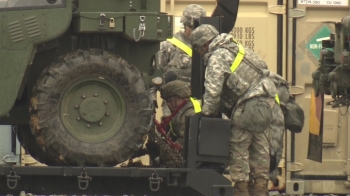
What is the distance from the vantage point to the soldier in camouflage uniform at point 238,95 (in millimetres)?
8648

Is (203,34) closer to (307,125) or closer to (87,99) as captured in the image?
(87,99)

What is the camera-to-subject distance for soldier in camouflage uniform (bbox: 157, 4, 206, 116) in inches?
399

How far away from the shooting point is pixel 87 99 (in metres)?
8.29

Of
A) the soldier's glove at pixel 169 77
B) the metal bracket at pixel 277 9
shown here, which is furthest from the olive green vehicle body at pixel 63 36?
the metal bracket at pixel 277 9

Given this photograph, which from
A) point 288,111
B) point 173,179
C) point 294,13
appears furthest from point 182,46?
point 173,179

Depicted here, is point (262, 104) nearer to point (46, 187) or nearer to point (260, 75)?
point (260, 75)

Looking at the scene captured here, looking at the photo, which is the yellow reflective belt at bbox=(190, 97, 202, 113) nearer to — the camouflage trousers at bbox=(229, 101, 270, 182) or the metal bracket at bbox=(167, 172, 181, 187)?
the camouflage trousers at bbox=(229, 101, 270, 182)

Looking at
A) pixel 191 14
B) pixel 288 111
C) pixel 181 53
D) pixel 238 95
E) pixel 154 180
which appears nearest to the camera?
pixel 154 180

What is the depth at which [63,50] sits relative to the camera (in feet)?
28.0

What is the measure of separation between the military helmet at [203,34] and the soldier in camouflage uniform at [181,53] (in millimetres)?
1214

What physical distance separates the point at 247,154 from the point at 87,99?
148cm

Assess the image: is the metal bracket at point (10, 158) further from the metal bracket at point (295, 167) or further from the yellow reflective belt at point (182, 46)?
the metal bracket at point (295, 167)

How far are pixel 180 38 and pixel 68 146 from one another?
2558 mm

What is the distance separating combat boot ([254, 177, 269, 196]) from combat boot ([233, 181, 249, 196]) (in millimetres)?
125
